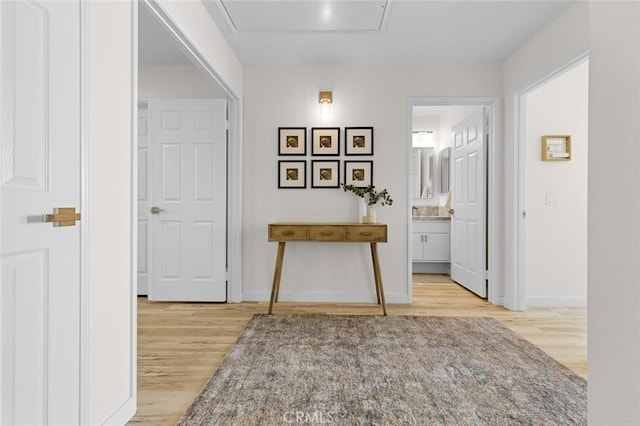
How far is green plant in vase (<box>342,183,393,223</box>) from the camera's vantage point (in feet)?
12.7

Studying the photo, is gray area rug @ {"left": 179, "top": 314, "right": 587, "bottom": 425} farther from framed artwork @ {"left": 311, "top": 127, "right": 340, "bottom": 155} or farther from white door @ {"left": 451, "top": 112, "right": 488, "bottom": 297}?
framed artwork @ {"left": 311, "top": 127, "right": 340, "bottom": 155}

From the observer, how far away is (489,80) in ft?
13.2

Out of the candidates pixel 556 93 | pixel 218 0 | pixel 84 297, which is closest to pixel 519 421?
pixel 84 297

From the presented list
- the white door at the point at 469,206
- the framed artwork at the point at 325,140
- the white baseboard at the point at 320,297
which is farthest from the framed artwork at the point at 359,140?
the white baseboard at the point at 320,297

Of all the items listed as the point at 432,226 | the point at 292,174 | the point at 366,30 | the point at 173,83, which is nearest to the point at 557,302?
the point at 432,226

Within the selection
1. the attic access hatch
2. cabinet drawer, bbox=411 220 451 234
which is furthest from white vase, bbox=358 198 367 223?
cabinet drawer, bbox=411 220 451 234

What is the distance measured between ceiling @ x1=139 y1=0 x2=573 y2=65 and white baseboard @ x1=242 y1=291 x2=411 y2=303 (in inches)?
92.6

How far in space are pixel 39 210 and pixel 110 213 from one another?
0.39m

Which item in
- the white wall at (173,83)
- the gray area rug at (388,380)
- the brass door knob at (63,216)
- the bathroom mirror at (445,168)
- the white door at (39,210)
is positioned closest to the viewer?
the white door at (39,210)

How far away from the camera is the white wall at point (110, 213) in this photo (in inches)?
58.7

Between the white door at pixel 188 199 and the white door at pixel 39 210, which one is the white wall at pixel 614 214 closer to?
the white door at pixel 39 210

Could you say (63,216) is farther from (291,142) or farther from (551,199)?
(551,199)

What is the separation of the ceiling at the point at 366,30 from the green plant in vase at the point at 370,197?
4.18 ft

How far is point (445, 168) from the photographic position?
612cm
